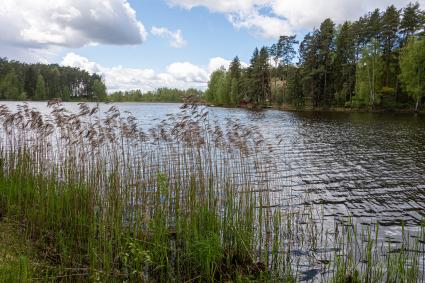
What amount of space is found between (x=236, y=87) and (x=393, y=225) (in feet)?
332

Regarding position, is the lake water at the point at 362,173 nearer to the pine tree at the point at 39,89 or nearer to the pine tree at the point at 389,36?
the pine tree at the point at 389,36

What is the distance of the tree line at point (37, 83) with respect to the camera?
5118 inches

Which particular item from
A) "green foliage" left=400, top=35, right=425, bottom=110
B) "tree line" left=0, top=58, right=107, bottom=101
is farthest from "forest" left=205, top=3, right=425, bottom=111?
"tree line" left=0, top=58, right=107, bottom=101

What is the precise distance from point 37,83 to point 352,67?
121m

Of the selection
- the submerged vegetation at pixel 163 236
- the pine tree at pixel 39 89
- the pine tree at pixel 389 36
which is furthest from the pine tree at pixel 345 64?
the pine tree at pixel 39 89

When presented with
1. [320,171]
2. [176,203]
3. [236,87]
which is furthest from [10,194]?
[236,87]

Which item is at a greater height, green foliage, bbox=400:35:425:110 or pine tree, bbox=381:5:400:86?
pine tree, bbox=381:5:400:86

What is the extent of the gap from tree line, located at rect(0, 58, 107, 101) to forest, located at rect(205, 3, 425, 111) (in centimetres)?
6417

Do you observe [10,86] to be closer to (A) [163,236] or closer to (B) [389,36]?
(B) [389,36]

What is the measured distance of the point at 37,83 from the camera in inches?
5369

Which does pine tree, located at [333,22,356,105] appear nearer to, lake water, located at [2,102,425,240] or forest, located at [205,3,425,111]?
forest, located at [205,3,425,111]

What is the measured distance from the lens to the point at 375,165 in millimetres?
20984

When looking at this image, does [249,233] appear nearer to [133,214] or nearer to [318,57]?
[133,214]

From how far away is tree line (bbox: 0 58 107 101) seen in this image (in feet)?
427
